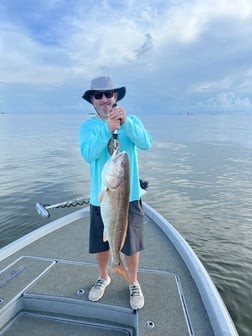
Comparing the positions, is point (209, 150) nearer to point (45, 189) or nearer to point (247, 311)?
point (45, 189)

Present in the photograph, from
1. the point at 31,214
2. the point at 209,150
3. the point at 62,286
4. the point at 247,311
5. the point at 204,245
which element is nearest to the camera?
the point at 62,286

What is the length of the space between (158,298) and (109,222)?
139cm

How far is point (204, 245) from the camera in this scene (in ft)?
25.7

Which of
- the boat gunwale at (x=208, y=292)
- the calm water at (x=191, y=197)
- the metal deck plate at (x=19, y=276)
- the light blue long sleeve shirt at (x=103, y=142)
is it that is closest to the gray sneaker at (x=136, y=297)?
the boat gunwale at (x=208, y=292)

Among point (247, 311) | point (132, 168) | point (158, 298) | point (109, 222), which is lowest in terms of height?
point (247, 311)

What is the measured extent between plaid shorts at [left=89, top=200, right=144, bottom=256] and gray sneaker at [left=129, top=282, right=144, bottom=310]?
51 cm

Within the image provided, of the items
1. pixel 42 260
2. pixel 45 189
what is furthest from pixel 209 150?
pixel 42 260

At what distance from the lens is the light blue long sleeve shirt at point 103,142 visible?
2.71 m

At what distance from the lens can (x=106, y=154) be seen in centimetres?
A: 312

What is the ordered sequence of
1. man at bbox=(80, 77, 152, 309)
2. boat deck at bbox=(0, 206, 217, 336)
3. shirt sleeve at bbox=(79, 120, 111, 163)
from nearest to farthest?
shirt sleeve at bbox=(79, 120, 111, 163) < man at bbox=(80, 77, 152, 309) < boat deck at bbox=(0, 206, 217, 336)

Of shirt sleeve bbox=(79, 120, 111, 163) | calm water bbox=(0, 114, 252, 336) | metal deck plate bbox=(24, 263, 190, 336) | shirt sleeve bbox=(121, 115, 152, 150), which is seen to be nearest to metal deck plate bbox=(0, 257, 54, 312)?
metal deck plate bbox=(24, 263, 190, 336)

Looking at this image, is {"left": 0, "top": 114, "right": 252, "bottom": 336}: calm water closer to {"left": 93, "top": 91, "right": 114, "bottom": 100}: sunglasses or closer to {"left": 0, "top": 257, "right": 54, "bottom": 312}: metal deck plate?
{"left": 0, "top": 257, "right": 54, "bottom": 312}: metal deck plate

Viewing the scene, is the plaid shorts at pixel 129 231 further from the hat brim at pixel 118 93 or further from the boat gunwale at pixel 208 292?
the hat brim at pixel 118 93

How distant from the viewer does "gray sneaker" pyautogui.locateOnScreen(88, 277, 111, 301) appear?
3.39 m
